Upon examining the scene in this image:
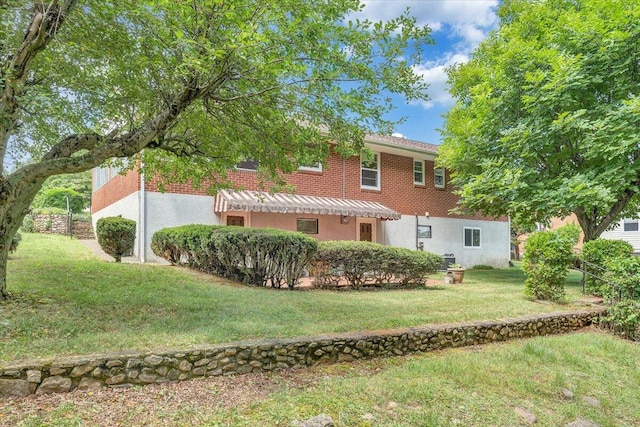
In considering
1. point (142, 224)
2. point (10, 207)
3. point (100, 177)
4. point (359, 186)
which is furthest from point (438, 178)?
point (100, 177)

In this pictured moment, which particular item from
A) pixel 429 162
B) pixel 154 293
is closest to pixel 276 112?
pixel 154 293

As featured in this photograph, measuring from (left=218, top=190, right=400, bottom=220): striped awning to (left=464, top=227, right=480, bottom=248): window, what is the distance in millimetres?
6927

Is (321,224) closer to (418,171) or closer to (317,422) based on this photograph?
(418,171)

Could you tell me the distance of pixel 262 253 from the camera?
34.2ft

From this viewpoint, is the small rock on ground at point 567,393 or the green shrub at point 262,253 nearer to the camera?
the small rock on ground at point 567,393

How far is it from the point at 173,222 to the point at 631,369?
13.7m

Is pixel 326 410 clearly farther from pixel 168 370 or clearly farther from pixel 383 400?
pixel 168 370

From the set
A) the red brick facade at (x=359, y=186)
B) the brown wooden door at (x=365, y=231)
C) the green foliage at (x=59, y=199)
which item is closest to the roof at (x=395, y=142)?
the red brick facade at (x=359, y=186)

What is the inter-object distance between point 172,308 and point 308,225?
10357 mm

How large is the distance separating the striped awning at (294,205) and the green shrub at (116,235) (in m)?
3.32

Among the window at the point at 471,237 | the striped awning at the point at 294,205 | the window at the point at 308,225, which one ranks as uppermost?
the striped awning at the point at 294,205

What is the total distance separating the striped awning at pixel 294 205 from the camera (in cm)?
1396

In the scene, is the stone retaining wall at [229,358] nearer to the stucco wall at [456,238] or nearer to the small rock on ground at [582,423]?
the small rock on ground at [582,423]

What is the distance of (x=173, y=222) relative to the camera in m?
14.3
